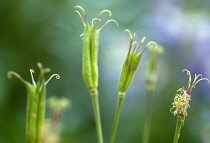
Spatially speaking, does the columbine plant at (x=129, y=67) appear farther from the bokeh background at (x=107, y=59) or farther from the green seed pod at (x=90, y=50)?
the bokeh background at (x=107, y=59)

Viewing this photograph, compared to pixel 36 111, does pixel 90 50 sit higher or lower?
higher

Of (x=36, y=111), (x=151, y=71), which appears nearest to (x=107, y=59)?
(x=151, y=71)

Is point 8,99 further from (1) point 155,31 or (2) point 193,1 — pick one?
(2) point 193,1

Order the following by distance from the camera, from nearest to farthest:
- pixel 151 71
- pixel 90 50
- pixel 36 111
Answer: pixel 36 111, pixel 90 50, pixel 151 71

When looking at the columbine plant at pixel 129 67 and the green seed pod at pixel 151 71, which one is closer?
the columbine plant at pixel 129 67

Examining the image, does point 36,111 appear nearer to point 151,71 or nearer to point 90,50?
point 90,50

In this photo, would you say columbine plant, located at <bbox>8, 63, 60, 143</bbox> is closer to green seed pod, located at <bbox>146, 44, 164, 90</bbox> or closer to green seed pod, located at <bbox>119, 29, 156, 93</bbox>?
green seed pod, located at <bbox>119, 29, 156, 93</bbox>

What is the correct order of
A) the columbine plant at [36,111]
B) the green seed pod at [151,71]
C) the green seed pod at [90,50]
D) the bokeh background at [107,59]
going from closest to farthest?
1. the columbine plant at [36,111]
2. the green seed pod at [90,50]
3. the green seed pod at [151,71]
4. the bokeh background at [107,59]

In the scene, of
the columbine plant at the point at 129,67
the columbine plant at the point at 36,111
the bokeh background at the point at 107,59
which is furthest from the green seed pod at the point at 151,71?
the bokeh background at the point at 107,59

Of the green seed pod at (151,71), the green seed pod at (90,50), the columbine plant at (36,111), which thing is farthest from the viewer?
the green seed pod at (151,71)
